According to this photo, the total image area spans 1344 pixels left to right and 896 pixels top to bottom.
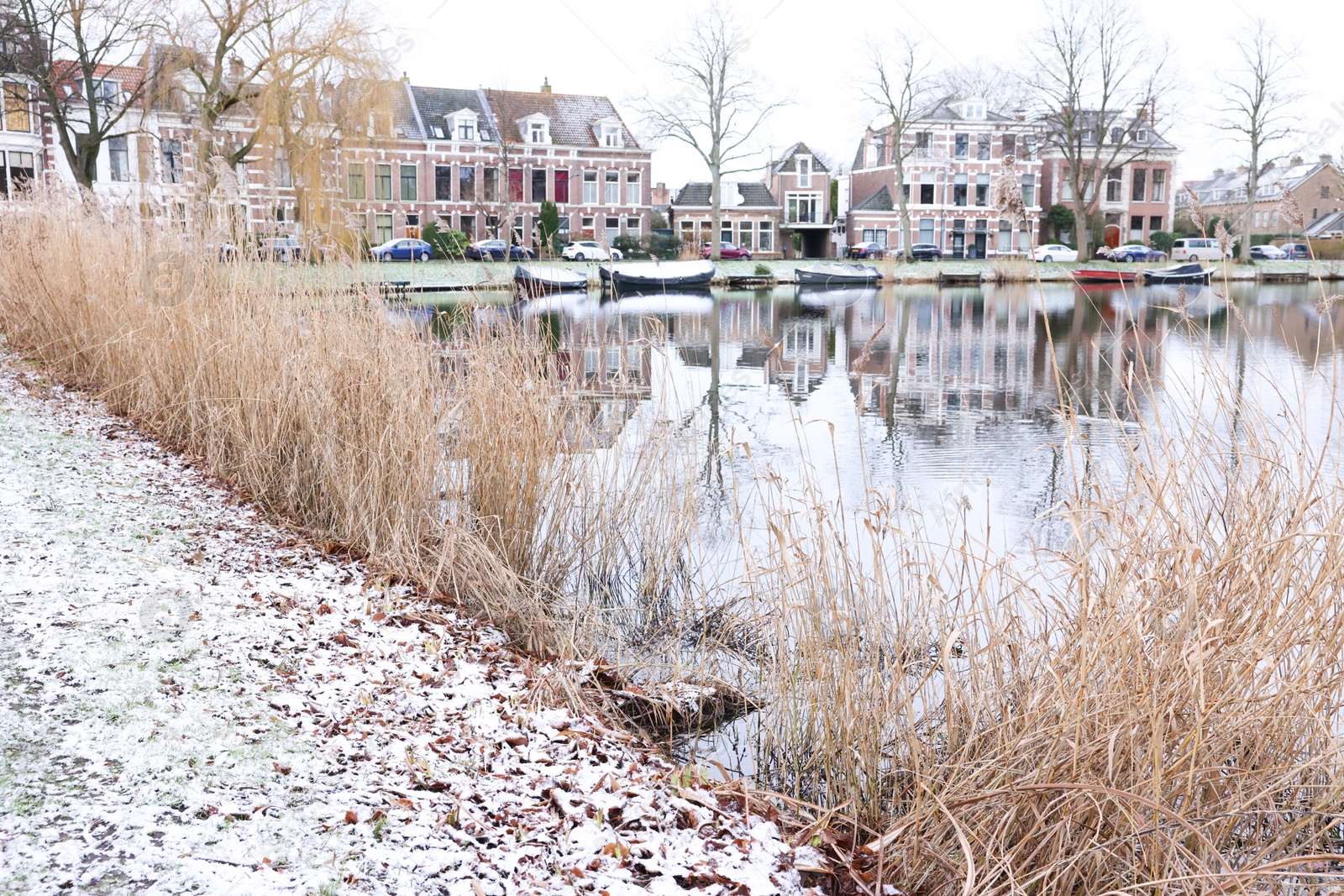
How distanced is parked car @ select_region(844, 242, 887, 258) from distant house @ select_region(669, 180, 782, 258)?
9.68 feet

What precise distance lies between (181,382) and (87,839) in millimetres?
3650

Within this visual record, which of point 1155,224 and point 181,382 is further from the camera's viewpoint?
point 1155,224

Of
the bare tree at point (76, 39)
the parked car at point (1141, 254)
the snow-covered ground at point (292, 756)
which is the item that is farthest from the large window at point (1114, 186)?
the snow-covered ground at point (292, 756)

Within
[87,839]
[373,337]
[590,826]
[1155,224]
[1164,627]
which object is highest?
[1155,224]

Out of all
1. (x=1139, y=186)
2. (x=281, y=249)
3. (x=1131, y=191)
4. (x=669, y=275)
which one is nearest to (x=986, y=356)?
(x=281, y=249)

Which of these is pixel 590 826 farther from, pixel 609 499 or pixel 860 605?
pixel 609 499

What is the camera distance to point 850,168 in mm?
46750

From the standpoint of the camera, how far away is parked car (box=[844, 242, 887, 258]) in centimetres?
4078

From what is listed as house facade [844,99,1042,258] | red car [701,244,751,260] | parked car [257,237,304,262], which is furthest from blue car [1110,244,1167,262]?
parked car [257,237,304,262]

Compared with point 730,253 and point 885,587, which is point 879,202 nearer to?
point 730,253

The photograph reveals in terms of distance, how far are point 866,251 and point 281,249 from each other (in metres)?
37.9

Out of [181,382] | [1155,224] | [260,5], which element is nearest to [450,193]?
[260,5]

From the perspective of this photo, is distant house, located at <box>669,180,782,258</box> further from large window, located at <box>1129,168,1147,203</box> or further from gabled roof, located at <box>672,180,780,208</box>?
large window, located at <box>1129,168,1147,203</box>

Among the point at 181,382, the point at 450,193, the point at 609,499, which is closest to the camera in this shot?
the point at 609,499
